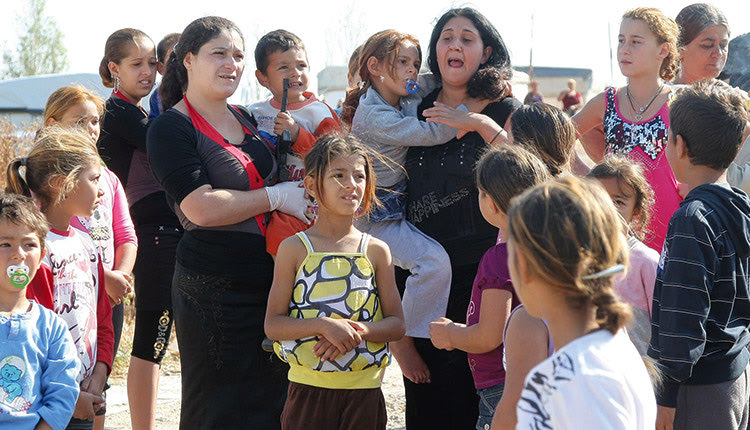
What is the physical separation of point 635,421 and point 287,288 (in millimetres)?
1822

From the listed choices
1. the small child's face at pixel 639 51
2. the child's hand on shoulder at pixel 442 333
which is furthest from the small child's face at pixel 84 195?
A: the small child's face at pixel 639 51

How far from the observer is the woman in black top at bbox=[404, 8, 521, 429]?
4.02 m

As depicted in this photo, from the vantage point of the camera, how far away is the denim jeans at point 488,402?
10.7ft

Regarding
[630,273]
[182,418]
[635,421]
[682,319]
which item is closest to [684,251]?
[682,319]

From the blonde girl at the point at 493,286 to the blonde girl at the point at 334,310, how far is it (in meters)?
0.40

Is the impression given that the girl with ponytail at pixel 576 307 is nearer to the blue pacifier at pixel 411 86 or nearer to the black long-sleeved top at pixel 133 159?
the blue pacifier at pixel 411 86

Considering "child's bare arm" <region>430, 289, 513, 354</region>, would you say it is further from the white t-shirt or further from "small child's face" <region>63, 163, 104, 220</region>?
"small child's face" <region>63, 163, 104, 220</region>

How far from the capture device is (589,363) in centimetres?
199

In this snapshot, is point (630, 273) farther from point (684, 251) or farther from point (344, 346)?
point (344, 346)

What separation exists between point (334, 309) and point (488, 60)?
1486mm

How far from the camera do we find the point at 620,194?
11.9 feet

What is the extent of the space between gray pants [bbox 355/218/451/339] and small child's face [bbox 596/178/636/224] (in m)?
0.78

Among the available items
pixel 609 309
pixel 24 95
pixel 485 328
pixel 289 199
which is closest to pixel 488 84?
pixel 289 199

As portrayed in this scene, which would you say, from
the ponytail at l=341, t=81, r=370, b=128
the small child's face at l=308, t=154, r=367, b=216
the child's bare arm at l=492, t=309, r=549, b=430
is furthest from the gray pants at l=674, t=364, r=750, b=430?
the ponytail at l=341, t=81, r=370, b=128
